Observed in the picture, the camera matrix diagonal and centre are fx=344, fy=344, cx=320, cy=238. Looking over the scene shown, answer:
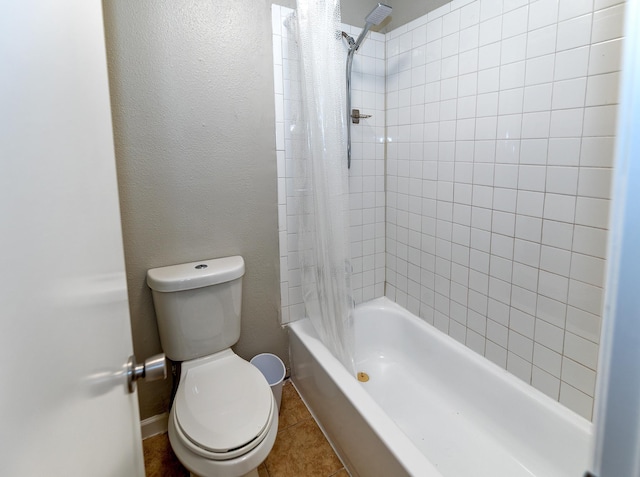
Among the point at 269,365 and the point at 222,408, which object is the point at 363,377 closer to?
the point at 269,365

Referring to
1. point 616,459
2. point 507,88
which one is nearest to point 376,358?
point 507,88

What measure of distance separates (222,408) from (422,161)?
1.52 m

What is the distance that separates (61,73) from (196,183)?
1230 mm

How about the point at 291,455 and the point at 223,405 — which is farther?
the point at 291,455

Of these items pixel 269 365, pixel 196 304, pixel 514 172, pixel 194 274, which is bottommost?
pixel 269 365

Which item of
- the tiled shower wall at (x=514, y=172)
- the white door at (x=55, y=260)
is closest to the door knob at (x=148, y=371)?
the white door at (x=55, y=260)

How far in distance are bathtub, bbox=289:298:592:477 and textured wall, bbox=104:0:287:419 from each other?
2.10 ft

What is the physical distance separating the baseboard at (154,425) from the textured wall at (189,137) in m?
0.04

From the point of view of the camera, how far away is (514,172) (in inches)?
56.0

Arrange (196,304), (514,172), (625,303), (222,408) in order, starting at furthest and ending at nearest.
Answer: (196,304)
(514,172)
(222,408)
(625,303)

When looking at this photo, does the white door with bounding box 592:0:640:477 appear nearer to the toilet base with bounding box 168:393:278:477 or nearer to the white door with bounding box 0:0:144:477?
the white door with bounding box 0:0:144:477

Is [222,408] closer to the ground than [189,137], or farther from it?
closer to the ground

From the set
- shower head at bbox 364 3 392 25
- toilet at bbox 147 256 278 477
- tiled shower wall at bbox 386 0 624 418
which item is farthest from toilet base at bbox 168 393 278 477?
shower head at bbox 364 3 392 25

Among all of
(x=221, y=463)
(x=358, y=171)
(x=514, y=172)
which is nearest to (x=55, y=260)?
(x=221, y=463)
